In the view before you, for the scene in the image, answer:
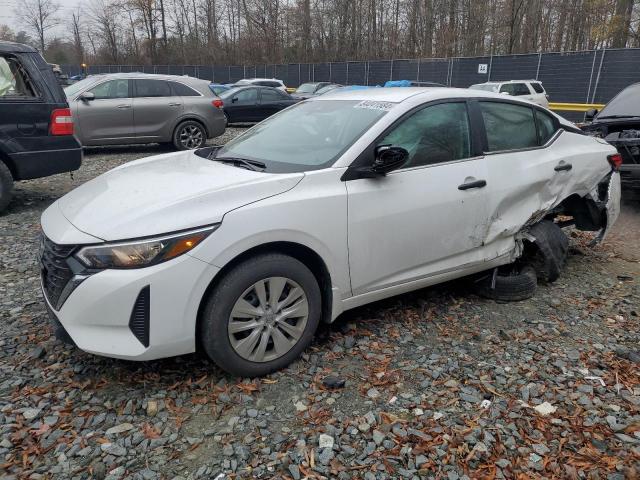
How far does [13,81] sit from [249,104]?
441 inches

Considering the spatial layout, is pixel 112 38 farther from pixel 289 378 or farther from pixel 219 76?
pixel 289 378

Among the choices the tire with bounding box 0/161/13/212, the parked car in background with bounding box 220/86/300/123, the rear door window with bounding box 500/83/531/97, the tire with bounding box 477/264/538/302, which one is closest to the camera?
the tire with bounding box 477/264/538/302

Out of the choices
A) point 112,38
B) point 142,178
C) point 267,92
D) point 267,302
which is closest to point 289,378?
point 267,302

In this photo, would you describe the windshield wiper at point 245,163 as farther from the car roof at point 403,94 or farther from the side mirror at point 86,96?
the side mirror at point 86,96

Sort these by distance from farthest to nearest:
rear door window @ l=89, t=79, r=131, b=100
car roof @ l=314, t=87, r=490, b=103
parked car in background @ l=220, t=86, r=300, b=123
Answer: parked car in background @ l=220, t=86, r=300, b=123
rear door window @ l=89, t=79, r=131, b=100
car roof @ l=314, t=87, r=490, b=103

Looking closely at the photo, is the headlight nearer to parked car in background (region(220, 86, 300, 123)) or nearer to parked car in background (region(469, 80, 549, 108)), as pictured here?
parked car in background (region(220, 86, 300, 123))

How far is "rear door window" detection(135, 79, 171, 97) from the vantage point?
1070cm

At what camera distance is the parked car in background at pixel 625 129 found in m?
6.26

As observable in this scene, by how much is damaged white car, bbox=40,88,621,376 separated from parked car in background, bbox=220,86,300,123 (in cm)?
1311

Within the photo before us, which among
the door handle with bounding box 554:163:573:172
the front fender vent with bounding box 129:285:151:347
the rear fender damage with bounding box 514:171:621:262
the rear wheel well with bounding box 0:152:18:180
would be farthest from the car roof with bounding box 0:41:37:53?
the door handle with bounding box 554:163:573:172

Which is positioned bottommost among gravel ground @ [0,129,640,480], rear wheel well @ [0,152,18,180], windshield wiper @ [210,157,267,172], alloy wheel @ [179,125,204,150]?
gravel ground @ [0,129,640,480]

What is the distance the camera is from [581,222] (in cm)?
488

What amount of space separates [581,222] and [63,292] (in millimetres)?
4477

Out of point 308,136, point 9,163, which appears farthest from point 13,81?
point 308,136
